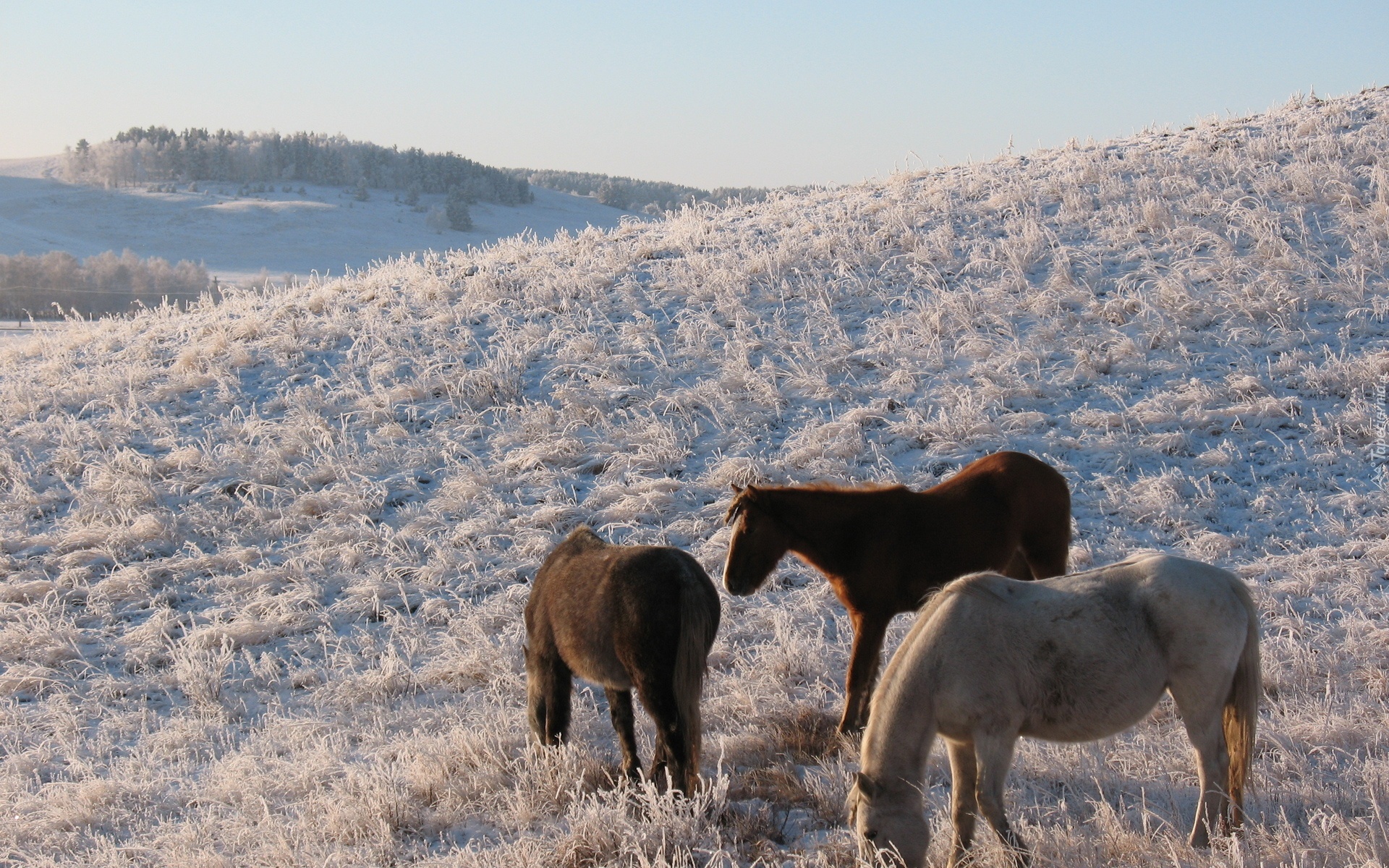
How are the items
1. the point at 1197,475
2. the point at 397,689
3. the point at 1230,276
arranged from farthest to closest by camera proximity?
the point at 1230,276 < the point at 1197,475 < the point at 397,689

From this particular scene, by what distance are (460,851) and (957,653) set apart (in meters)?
2.36

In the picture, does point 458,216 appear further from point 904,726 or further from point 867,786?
point 867,786

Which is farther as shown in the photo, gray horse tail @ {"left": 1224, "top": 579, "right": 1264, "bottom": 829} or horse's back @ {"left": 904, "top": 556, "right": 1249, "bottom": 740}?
gray horse tail @ {"left": 1224, "top": 579, "right": 1264, "bottom": 829}

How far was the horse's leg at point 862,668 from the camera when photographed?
16.5 feet

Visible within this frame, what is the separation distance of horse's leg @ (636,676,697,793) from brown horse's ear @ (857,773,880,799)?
1188 millimetres

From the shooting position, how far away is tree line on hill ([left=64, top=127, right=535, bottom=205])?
89312 millimetres

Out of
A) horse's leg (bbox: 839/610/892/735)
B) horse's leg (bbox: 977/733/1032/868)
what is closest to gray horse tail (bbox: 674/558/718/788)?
horse's leg (bbox: 839/610/892/735)

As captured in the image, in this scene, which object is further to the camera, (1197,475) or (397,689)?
(1197,475)

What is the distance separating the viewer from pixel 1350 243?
11.1m

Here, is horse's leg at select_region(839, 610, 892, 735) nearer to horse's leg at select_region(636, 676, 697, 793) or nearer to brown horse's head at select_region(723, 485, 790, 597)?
brown horse's head at select_region(723, 485, 790, 597)

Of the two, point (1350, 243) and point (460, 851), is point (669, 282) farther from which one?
point (460, 851)

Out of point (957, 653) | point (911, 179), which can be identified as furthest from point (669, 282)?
point (957, 653)

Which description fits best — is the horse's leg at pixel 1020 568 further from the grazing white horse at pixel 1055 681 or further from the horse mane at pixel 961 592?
the horse mane at pixel 961 592

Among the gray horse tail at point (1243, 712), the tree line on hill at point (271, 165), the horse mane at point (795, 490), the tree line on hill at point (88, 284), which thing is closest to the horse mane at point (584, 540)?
the horse mane at point (795, 490)
